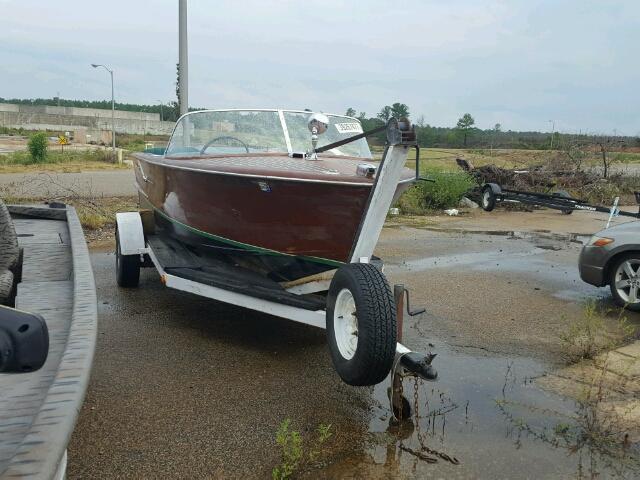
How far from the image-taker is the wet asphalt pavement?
3318 mm

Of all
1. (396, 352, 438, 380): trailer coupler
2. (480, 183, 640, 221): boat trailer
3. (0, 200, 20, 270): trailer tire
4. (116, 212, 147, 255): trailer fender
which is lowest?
(396, 352, 438, 380): trailer coupler

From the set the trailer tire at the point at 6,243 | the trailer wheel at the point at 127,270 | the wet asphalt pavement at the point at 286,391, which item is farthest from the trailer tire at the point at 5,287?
the trailer wheel at the point at 127,270

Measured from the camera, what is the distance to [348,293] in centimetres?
389

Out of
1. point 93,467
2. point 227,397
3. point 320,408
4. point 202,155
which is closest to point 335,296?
point 320,408

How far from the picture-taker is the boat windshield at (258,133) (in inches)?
233

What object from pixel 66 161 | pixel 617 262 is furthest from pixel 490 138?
pixel 617 262

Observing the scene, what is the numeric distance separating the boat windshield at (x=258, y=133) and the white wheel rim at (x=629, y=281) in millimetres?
3045

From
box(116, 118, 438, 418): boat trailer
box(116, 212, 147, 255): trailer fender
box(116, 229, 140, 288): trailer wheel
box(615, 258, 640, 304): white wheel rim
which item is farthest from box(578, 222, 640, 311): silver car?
box(116, 229, 140, 288): trailer wheel

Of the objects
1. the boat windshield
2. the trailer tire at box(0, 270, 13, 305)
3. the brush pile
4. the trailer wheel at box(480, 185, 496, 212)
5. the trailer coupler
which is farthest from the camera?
the brush pile

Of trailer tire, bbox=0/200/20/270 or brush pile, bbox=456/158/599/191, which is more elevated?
trailer tire, bbox=0/200/20/270

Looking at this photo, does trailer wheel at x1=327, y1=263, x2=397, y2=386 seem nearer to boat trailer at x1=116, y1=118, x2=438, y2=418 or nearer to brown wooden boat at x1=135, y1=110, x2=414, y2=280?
boat trailer at x1=116, y1=118, x2=438, y2=418

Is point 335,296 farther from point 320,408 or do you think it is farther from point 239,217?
point 239,217

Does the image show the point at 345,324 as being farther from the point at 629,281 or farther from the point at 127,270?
the point at 629,281

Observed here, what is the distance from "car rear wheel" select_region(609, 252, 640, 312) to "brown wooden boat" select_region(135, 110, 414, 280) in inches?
107
